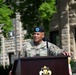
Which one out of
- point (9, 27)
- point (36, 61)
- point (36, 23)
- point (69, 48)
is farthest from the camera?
point (69, 48)

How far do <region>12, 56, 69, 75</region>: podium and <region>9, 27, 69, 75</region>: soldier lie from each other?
445mm

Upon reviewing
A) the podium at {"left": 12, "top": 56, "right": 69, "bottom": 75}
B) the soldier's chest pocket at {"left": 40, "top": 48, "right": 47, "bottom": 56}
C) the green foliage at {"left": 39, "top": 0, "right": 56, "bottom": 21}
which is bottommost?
the podium at {"left": 12, "top": 56, "right": 69, "bottom": 75}

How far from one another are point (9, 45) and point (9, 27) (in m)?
13.4

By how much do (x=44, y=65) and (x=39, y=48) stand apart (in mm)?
590

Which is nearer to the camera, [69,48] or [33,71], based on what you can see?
[33,71]

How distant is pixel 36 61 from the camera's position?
6473 millimetres

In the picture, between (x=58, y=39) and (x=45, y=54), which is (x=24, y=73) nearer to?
(x=45, y=54)

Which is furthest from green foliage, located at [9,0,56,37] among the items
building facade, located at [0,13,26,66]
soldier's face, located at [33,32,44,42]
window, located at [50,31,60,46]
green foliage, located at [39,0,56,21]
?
soldier's face, located at [33,32,44,42]

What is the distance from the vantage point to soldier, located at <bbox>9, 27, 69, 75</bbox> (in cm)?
697

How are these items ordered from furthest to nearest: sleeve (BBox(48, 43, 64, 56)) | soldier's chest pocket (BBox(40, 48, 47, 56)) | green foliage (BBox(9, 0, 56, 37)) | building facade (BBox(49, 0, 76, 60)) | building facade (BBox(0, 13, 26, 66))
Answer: building facade (BBox(0, 13, 26, 66)) < building facade (BBox(49, 0, 76, 60)) < green foliage (BBox(9, 0, 56, 37)) < soldier's chest pocket (BBox(40, 48, 47, 56)) < sleeve (BBox(48, 43, 64, 56))

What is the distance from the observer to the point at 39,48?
7.04 m

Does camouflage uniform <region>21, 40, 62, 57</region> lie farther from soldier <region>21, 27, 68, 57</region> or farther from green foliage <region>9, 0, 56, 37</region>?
green foliage <region>9, 0, 56, 37</region>

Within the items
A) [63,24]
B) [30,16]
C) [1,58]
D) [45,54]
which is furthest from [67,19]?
[45,54]

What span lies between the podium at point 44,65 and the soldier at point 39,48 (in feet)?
1.46
